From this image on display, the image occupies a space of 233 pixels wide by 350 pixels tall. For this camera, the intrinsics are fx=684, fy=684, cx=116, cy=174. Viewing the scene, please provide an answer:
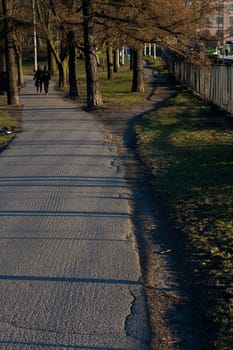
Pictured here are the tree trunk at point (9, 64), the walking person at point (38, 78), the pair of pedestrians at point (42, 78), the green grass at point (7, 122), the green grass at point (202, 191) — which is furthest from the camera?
the walking person at point (38, 78)

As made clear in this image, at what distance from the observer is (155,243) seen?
25.3 feet

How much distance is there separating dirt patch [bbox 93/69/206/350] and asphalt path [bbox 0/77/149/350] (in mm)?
116

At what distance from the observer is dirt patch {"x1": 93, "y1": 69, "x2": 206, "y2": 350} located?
5074 mm

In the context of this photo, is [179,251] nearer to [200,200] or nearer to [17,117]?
[200,200]

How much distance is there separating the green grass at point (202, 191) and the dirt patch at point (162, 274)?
0.12 metres

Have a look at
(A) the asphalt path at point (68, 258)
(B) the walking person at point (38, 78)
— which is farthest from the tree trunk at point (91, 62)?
(A) the asphalt path at point (68, 258)

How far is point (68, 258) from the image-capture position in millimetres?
6949

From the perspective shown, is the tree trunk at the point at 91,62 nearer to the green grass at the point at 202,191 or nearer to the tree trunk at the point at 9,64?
the tree trunk at the point at 9,64

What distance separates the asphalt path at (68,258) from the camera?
16.6ft

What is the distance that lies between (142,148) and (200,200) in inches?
232

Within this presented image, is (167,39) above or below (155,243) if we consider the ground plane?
above

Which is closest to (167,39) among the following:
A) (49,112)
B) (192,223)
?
(49,112)

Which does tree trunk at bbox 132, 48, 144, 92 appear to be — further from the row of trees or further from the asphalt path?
the asphalt path

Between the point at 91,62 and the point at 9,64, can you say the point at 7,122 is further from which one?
the point at 9,64
